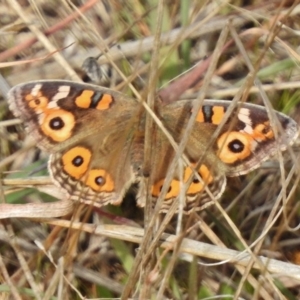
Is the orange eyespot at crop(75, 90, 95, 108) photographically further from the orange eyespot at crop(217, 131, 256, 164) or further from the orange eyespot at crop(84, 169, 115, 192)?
the orange eyespot at crop(217, 131, 256, 164)

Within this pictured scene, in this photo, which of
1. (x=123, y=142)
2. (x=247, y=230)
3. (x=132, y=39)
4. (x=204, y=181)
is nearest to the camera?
(x=204, y=181)

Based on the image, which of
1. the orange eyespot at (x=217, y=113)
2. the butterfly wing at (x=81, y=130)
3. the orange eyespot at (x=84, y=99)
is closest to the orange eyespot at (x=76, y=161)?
the butterfly wing at (x=81, y=130)

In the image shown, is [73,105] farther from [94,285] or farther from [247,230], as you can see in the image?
[247,230]

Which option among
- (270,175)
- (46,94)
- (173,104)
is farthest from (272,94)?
(46,94)

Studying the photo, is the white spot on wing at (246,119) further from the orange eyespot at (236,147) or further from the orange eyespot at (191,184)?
the orange eyespot at (191,184)

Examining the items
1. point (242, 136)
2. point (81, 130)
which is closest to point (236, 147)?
point (242, 136)

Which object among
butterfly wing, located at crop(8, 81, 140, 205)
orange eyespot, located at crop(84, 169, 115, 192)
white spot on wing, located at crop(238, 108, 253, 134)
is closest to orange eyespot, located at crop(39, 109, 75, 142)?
butterfly wing, located at crop(8, 81, 140, 205)
